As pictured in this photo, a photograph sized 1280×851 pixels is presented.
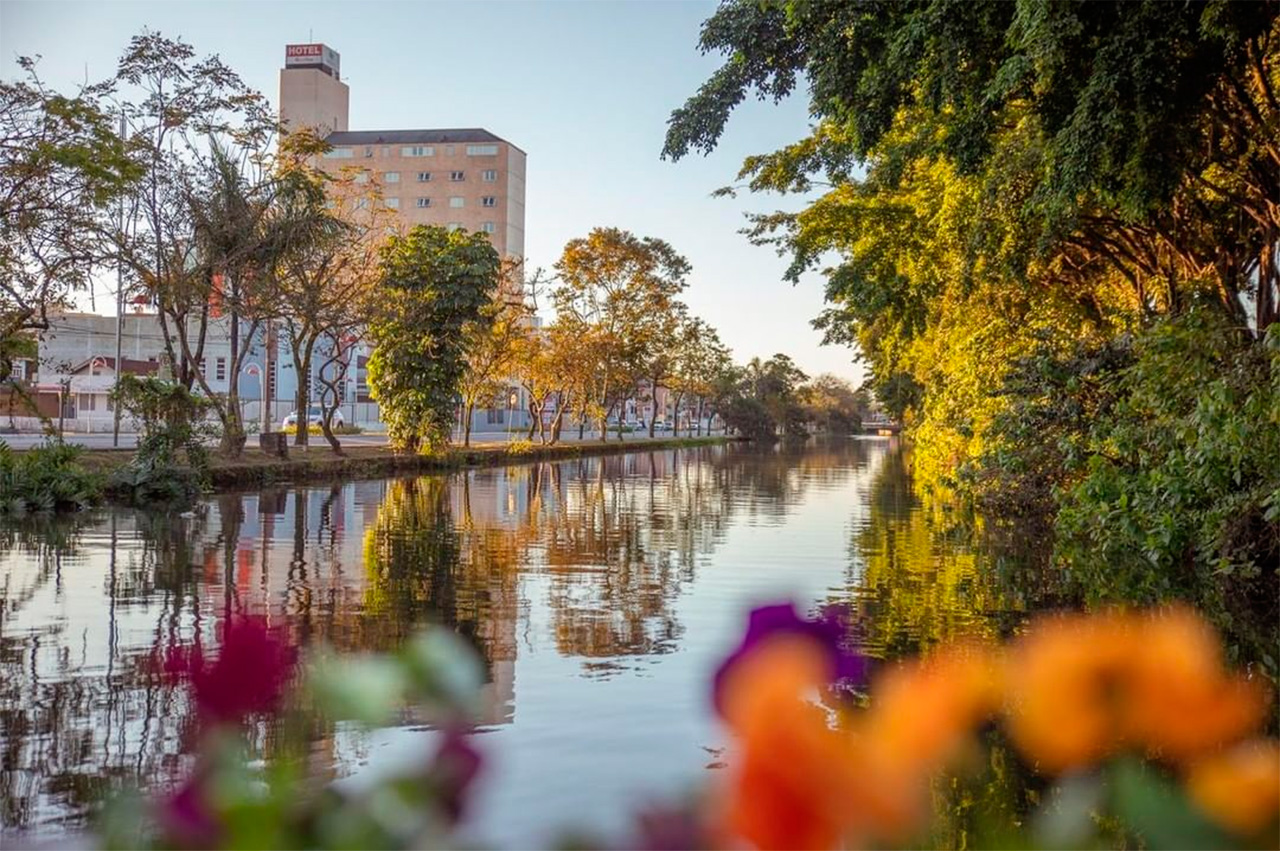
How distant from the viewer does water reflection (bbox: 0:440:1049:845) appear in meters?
4.73

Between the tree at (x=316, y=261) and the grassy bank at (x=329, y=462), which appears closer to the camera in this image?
the grassy bank at (x=329, y=462)

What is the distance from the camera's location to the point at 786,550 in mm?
13383

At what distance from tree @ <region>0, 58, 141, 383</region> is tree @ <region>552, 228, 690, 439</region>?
28577 millimetres

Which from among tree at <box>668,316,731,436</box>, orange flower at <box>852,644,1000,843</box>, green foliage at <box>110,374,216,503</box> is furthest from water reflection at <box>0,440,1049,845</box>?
tree at <box>668,316,731,436</box>

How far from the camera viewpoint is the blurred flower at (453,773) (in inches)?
36.1

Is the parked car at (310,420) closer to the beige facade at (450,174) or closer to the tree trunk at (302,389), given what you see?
the tree trunk at (302,389)

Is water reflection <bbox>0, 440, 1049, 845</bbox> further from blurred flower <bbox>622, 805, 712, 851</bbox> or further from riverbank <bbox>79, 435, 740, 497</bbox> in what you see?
riverbank <bbox>79, 435, 740, 497</bbox>

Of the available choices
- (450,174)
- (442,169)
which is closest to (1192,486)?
(450,174)

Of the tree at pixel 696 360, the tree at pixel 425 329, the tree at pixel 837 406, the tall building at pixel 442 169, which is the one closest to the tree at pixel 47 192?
the tree at pixel 425 329

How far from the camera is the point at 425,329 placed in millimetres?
31453

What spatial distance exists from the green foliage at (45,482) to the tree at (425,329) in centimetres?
1407

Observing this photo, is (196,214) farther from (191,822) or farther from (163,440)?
(191,822)

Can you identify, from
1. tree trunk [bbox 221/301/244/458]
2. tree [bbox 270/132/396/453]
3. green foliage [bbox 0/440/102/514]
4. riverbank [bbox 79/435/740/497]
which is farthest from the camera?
tree [bbox 270/132/396/453]

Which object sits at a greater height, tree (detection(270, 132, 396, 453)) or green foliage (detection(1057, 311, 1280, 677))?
tree (detection(270, 132, 396, 453))
